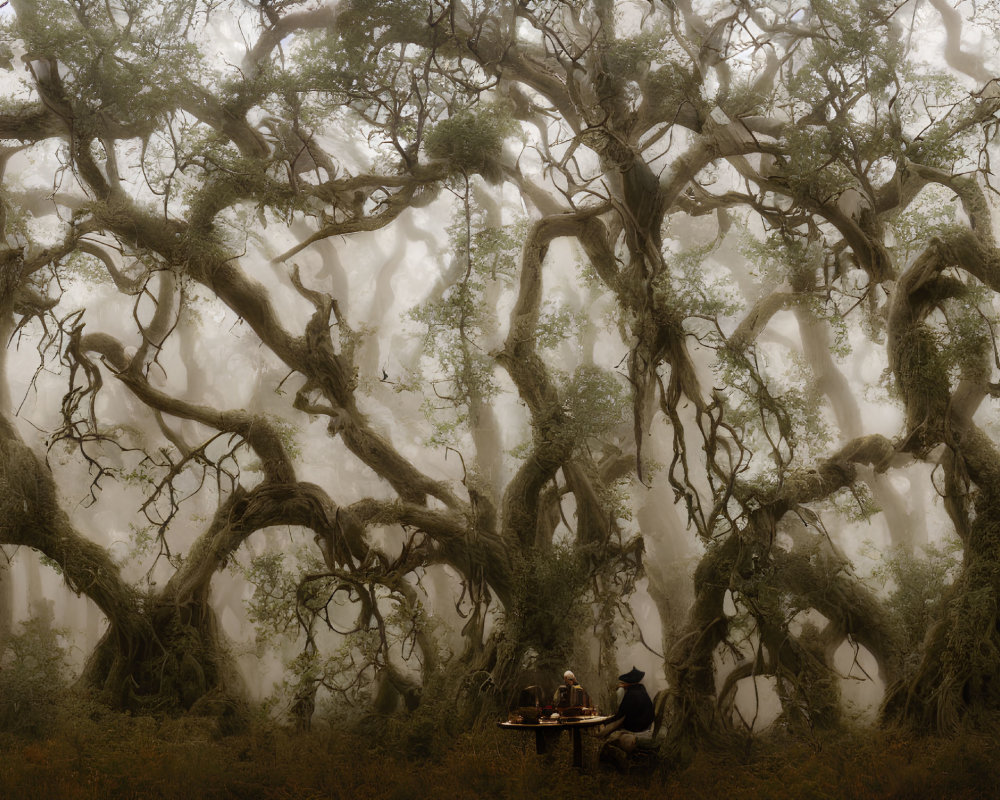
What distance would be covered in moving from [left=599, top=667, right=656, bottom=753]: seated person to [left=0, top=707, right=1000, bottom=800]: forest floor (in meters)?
0.27

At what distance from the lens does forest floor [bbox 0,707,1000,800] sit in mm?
6016

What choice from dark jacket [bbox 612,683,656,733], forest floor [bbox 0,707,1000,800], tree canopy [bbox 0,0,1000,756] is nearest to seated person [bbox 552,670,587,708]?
dark jacket [bbox 612,683,656,733]

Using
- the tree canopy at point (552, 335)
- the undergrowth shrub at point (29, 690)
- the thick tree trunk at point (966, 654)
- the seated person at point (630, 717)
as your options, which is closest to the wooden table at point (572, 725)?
the seated person at point (630, 717)

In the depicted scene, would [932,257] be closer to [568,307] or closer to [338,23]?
[568,307]

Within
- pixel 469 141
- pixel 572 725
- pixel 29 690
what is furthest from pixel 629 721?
pixel 29 690

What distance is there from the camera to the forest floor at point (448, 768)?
Result: 6016 mm

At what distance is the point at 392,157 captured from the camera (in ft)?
31.5

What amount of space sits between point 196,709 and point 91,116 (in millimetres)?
6060

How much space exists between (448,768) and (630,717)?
190 centimetres

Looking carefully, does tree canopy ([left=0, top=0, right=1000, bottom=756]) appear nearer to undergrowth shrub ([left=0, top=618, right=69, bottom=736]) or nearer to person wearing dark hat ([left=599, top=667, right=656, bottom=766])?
undergrowth shrub ([left=0, top=618, right=69, bottom=736])

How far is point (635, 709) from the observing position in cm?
570

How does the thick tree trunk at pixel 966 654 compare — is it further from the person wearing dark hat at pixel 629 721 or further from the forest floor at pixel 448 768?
the person wearing dark hat at pixel 629 721

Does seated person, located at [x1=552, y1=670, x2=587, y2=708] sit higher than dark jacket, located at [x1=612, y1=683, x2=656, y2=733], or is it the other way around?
seated person, located at [x1=552, y1=670, x2=587, y2=708]

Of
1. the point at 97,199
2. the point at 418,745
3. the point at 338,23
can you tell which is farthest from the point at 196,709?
the point at 338,23
